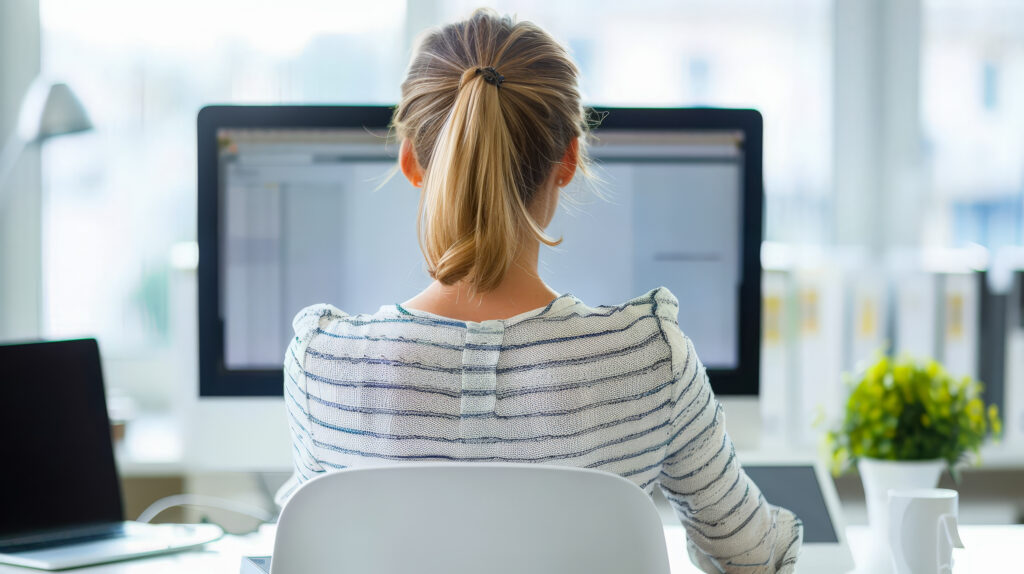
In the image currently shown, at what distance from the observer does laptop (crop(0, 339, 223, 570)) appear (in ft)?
3.11

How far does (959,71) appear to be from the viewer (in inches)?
90.3

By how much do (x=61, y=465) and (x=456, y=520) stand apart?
66 cm

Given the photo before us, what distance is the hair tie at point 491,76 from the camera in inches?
28.3

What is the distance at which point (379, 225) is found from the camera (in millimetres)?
1064

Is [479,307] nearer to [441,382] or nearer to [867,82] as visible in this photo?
[441,382]

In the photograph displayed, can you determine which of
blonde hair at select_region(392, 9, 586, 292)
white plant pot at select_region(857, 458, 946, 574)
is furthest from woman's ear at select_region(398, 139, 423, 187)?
white plant pot at select_region(857, 458, 946, 574)

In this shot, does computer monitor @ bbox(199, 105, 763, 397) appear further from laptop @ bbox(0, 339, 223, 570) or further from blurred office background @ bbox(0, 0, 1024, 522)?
blurred office background @ bbox(0, 0, 1024, 522)

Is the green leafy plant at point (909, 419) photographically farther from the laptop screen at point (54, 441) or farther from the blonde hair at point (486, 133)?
the laptop screen at point (54, 441)

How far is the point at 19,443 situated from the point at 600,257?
27.3 inches

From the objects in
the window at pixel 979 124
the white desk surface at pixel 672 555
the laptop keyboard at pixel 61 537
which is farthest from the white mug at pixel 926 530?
the window at pixel 979 124

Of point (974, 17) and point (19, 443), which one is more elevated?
point (974, 17)

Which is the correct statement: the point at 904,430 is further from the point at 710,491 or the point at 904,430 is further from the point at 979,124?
the point at 979,124

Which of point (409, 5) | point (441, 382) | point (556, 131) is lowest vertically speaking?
point (441, 382)

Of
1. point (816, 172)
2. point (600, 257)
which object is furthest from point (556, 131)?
point (816, 172)
